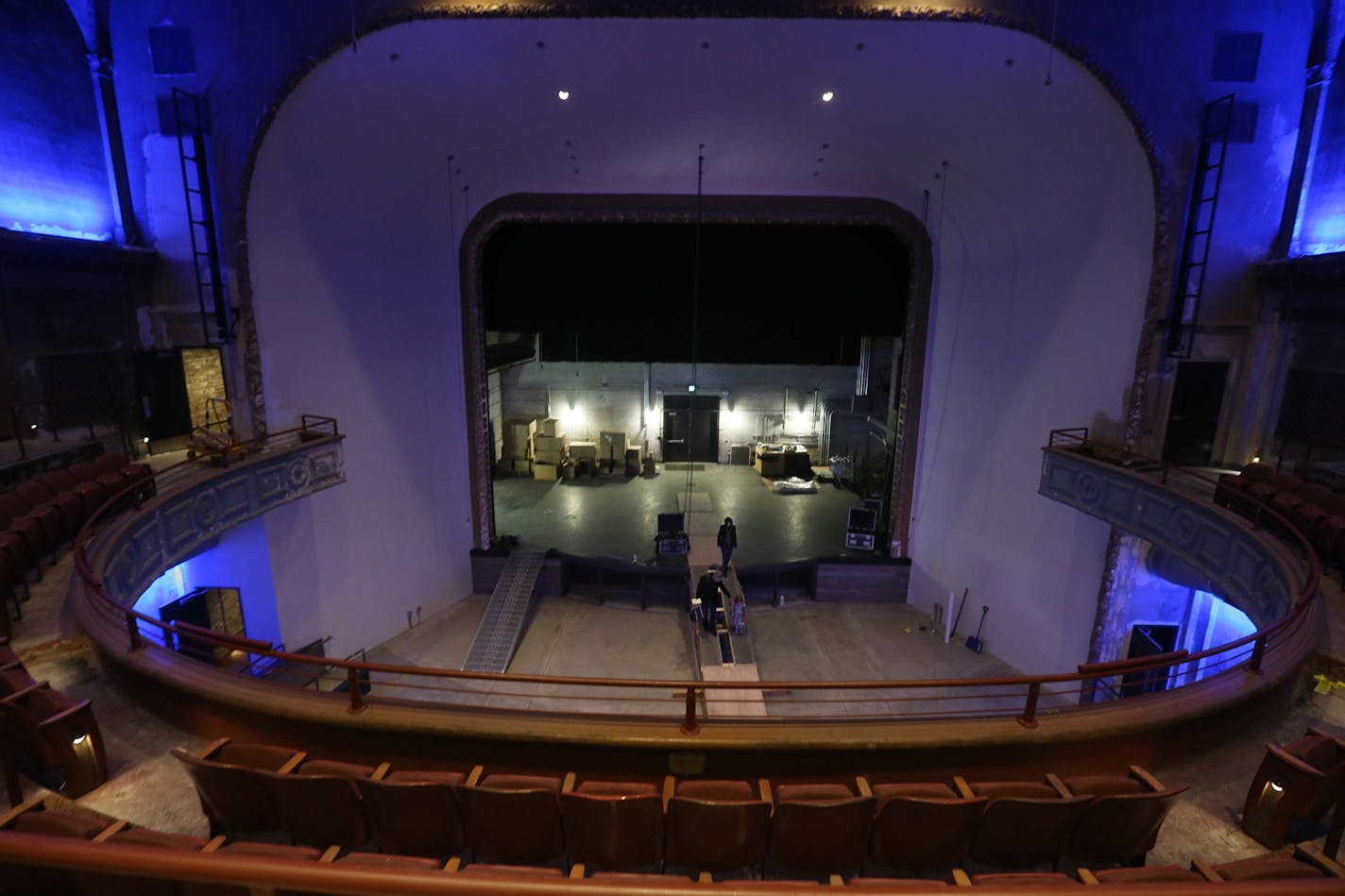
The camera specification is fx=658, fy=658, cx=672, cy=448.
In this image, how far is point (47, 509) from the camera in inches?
256

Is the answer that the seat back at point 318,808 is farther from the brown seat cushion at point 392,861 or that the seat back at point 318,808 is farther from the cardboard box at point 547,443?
the cardboard box at point 547,443

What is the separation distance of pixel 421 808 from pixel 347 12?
31.3 ft

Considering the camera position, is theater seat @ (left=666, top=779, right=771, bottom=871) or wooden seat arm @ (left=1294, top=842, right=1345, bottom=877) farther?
theater seat @ (left=666, top=779, right=771, bottom=871)

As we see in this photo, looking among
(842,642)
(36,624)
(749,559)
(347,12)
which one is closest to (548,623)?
(749,559)

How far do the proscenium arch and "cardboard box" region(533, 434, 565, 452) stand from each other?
4.96 metres

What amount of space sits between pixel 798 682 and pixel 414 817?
10.3ft

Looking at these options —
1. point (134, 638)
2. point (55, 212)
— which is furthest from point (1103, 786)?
point (55, 212)

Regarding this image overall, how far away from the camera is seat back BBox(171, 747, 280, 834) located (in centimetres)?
337

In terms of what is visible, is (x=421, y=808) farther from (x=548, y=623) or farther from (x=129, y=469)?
(x=548, y=623)

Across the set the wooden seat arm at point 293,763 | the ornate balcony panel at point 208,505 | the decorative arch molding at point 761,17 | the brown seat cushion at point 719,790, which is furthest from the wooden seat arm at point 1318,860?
the ornate balcony panel at point 208,505

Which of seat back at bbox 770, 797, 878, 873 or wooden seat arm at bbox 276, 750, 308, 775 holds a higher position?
wooden seat arm at bbox 276, 750, 308, 775

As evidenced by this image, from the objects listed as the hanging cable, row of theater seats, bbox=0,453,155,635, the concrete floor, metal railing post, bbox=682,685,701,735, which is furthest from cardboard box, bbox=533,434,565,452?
metal railing post, bbox=682,685,701,735

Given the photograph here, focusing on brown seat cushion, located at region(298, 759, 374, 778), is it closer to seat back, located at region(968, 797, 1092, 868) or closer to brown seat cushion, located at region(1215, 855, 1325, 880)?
seat back, located at region(968, 797, 1092, 868)

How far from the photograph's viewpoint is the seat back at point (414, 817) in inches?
134
